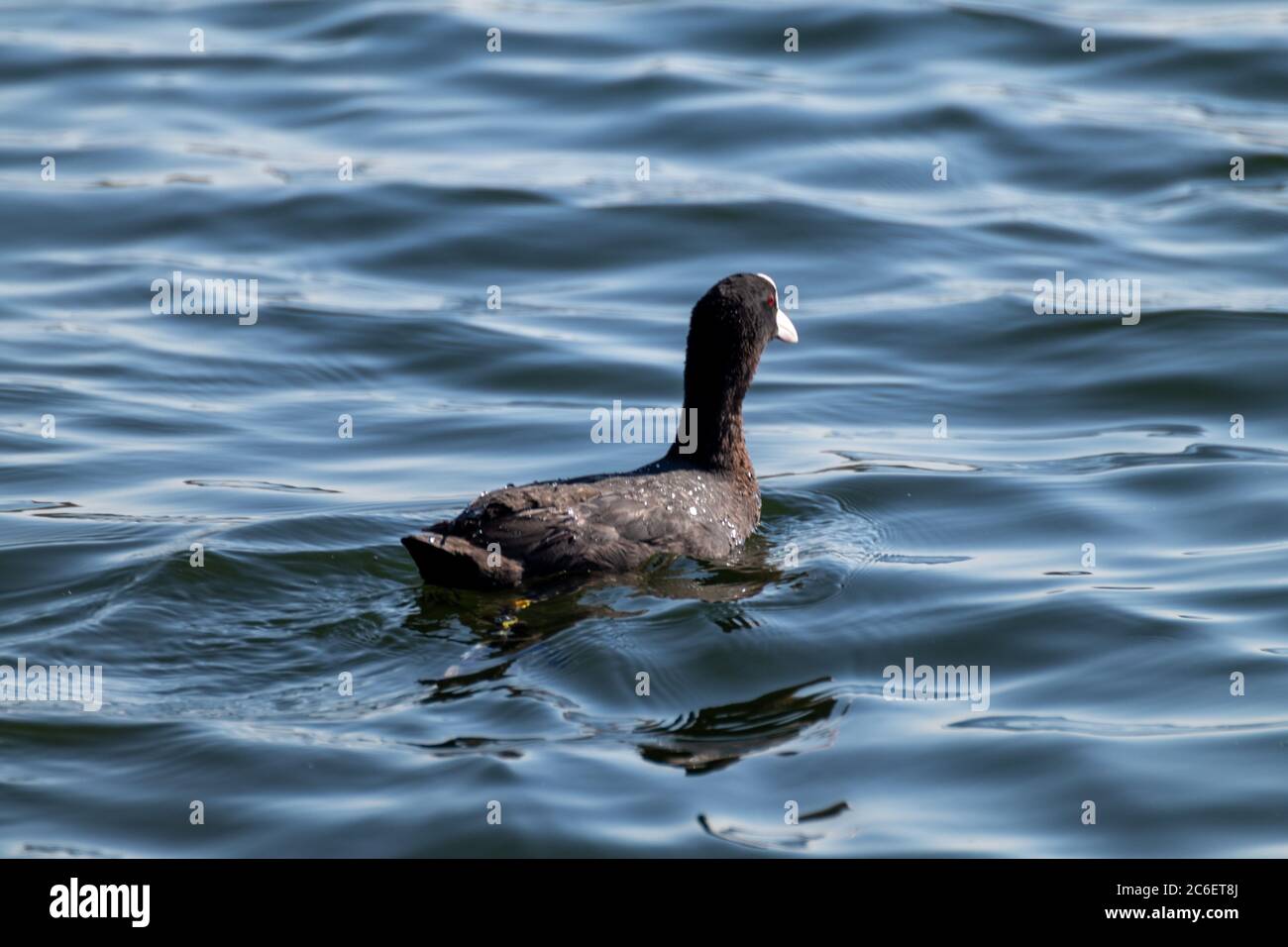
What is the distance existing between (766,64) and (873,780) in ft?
48.0

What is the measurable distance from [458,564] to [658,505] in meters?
1.39

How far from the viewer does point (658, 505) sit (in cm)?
958

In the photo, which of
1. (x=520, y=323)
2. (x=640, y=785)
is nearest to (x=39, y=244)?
(x=520, y=323)

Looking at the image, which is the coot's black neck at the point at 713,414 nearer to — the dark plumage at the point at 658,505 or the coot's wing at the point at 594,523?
the dark plumage at the point at 658,505

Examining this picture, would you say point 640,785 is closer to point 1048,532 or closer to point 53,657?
point 53,657

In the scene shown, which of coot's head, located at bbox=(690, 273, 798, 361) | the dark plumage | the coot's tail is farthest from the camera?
coot's head, located at bbox=(690, 273, 798, 361)

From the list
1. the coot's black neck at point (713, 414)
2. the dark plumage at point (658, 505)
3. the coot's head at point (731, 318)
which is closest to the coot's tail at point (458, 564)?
the dark plumage at point (658, 505)

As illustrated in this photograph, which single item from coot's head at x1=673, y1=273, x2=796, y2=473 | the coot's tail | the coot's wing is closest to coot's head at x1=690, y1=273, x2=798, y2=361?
coot's head at x1=673, y1=273, x2=796, y2=473

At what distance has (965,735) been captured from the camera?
26.4ft

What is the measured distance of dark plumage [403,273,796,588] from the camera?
346 inches

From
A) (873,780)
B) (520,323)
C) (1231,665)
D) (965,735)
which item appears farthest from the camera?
(520,323)

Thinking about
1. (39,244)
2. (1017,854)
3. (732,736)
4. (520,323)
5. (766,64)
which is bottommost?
(1017,854)

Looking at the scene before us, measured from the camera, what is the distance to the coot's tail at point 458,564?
27.7 ft

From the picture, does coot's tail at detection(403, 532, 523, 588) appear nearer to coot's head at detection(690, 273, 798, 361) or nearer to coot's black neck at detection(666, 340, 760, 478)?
coot's black neck at detection(666, 340, 760, 478)
